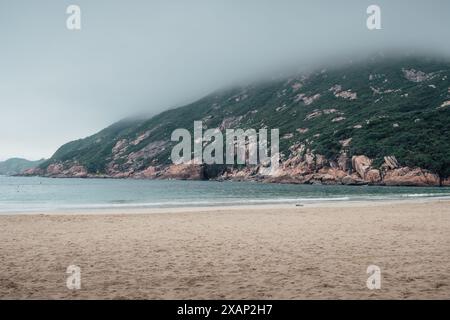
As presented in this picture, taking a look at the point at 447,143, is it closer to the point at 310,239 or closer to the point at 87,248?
the point at 310,239

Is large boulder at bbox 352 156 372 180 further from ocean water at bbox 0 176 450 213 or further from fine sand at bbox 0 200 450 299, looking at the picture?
fine sand at bbox 0 200 450 299

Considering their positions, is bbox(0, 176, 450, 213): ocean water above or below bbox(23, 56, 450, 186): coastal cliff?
below

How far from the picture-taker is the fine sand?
340 inches

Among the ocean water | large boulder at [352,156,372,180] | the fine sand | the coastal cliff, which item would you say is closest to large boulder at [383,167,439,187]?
the coastal cliff

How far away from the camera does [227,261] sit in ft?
39.9

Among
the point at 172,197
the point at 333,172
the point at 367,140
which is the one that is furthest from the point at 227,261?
the point at 367,140

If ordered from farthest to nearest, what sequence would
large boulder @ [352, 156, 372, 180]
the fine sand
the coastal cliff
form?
large boulder @ [352, 156, 372, 180]
the coastal cliff
the fine sand

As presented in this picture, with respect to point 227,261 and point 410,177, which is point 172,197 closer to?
point 227,261

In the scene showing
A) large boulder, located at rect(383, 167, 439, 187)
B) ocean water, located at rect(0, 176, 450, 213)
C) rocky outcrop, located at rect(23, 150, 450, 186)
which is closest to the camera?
ocean water, located at rect(0, 176, 450, 213)

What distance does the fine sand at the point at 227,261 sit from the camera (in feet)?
28.3

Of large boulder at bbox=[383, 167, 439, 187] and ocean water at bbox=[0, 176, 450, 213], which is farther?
large boulder at bbox=[383, 167, 439, 187]
